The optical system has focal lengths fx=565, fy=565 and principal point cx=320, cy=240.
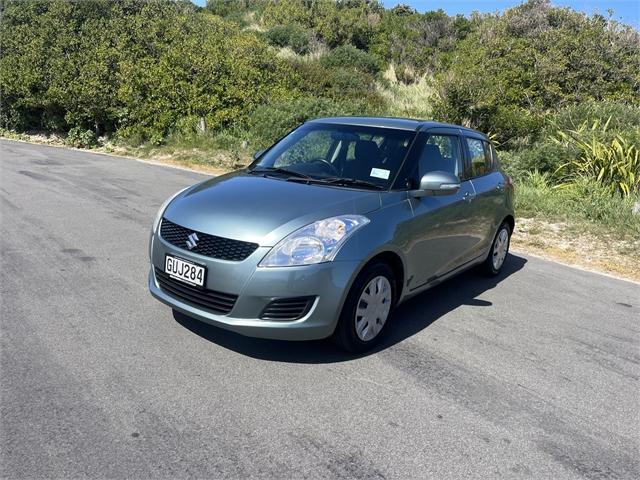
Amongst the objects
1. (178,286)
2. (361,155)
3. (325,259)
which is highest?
(361,155)

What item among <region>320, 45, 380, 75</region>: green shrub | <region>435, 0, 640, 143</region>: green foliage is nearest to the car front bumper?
<region>435, 0, 640, 143</region>: green foliage

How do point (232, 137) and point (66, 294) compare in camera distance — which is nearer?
point (66, 294)

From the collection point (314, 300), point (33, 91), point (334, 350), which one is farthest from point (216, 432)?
point (33, 91)

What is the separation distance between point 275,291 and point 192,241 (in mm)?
702

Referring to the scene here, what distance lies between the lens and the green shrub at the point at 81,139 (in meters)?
20.5

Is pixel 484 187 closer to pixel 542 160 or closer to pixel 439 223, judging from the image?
pixel 439 223

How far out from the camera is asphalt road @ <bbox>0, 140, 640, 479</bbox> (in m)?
2.84

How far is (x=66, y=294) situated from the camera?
4.88m

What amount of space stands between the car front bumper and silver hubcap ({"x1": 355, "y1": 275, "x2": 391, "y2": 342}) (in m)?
0.28

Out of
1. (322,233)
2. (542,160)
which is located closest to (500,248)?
(322,233)

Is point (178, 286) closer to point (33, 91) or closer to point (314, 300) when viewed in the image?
point (314, 300)

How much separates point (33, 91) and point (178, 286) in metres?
22.8

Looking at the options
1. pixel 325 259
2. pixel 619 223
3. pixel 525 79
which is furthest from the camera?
pixel 525 79

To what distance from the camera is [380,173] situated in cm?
456
